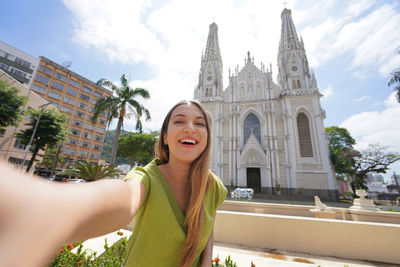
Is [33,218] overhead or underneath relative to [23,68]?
underneath

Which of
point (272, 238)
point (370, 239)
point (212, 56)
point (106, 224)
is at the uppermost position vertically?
point (212, 56)

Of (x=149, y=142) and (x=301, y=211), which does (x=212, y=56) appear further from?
(x=301, y=211)

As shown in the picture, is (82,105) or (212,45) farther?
(82,105)

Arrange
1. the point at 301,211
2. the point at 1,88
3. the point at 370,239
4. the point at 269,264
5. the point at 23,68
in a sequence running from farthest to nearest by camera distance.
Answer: the point at 23,68 → the point at 1,88 → the point at 301,211 → the point at 370,239 → the point at 269,264

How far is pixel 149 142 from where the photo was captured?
2377cm

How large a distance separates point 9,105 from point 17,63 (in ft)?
62.4

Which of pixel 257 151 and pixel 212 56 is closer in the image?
pixel 257 151

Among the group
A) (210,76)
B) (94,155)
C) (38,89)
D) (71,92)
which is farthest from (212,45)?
(94,155)

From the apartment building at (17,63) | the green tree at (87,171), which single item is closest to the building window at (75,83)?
the apartment building at (17,63)

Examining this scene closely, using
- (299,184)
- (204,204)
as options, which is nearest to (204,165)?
(204,204)

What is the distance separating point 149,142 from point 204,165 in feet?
78.0

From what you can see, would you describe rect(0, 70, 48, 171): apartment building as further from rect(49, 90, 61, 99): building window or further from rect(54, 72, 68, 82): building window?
rect(54, 72, 68, 82): building window

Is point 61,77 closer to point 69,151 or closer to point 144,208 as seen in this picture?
point 69,151

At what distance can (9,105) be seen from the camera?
1075 centimetres
